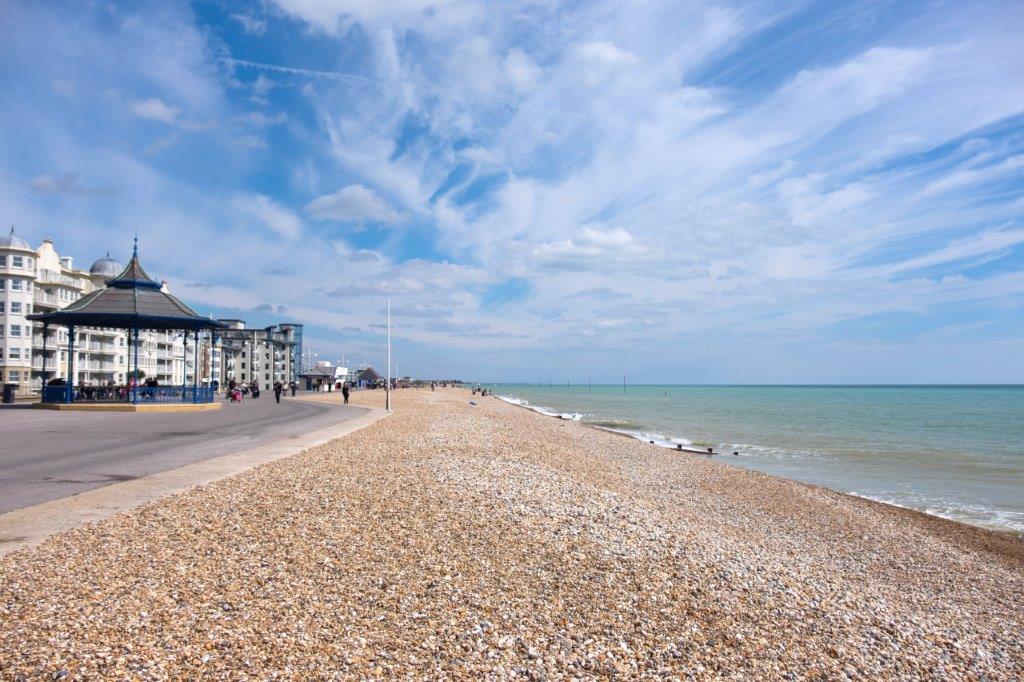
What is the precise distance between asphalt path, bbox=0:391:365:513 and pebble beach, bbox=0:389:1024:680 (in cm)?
278

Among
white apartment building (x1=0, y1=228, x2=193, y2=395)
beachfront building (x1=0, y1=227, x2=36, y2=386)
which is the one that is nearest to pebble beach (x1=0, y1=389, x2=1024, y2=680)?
white apartment building (x1=0, y1=228, x2=193, y2=395)

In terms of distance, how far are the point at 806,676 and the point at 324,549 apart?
192 inches

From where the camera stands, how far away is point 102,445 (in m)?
17.3

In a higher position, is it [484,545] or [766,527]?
[484,545]

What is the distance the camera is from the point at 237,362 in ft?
375

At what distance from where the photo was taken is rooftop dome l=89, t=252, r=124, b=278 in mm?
82250

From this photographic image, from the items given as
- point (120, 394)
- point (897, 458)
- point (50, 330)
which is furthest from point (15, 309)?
point (897, 458)

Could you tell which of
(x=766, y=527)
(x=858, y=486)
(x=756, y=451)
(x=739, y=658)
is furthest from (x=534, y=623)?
(x=756, y=451)

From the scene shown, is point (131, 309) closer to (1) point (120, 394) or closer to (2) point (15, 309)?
(1) point (120, 394)

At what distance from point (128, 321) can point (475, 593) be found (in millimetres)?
34404

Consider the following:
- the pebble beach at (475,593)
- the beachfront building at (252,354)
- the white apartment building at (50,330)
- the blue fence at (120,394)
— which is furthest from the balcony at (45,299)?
the pebble beach at (475,593)

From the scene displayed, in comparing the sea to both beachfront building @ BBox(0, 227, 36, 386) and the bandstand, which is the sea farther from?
beachfront building @ BBox(0, 227, 36, 386)

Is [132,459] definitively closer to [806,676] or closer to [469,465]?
[469,465]

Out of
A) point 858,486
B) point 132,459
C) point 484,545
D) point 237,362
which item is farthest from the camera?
point 237,362
